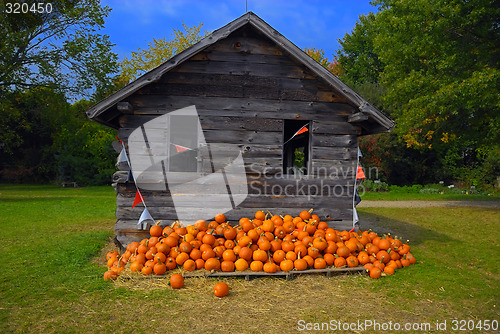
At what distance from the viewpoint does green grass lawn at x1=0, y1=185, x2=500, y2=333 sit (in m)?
4.55

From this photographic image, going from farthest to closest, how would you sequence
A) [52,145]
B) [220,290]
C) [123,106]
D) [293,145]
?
[52,145] < [293,145] < [123,106] < [220,290]

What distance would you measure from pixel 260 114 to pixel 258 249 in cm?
283

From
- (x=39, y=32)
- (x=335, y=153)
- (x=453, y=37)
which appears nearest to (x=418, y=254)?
(x=335, y=153)

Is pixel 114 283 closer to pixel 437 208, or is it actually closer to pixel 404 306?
pixel 404 306

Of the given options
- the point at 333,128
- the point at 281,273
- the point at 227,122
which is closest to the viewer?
the point at 281,273

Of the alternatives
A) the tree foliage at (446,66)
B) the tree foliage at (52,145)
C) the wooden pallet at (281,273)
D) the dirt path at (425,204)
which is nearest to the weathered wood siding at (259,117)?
the wooden pallet at (281,273)

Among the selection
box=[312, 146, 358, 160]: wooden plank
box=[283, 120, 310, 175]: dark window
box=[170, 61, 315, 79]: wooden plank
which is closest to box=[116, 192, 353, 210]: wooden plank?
box=[312, 146, 358, 160]: wooden plank

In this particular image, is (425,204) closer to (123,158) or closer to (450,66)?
(450,66)

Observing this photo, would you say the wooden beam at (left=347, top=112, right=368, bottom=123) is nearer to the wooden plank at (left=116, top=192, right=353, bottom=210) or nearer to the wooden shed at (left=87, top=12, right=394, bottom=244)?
the wooden shed at (left=87, top=12, right=394, bottom=244)

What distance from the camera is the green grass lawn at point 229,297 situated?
4551 mm

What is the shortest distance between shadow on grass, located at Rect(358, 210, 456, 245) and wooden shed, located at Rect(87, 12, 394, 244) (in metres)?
3.61

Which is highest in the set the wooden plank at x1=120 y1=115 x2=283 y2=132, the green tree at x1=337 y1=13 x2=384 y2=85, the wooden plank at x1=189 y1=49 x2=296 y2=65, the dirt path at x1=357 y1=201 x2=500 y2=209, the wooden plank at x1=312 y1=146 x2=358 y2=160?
the green tree at x1=337 y1=13 x2=384 y2=85

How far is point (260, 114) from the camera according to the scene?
736 cm

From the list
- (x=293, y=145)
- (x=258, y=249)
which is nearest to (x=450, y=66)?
(x=293, y=145)
